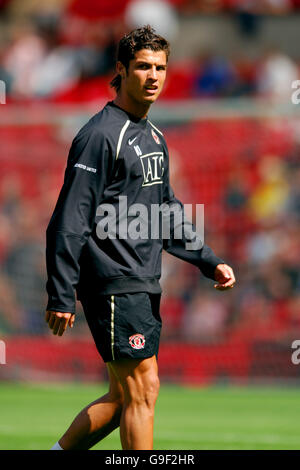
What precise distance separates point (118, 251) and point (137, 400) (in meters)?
0.84

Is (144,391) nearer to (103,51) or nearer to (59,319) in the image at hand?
(59,319)

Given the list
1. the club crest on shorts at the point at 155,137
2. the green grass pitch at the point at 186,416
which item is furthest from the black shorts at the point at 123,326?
the green grass pitch at the point at 186,416

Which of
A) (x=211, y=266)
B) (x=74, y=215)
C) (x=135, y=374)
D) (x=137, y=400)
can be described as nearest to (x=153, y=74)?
(x=74, y=215)

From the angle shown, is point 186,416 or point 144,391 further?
point 186,416

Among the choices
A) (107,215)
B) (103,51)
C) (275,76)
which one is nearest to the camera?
(107,215)

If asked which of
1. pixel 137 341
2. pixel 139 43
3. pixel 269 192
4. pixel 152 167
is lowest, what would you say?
pixel 137 341

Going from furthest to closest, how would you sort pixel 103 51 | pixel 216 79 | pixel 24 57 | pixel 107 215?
pixel 24 57 → pixel 103 51 → pixel 216 79 → pixel 107 215

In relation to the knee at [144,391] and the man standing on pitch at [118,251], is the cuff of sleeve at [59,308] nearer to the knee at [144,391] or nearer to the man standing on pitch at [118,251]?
the man standing on pitch at [118,251]

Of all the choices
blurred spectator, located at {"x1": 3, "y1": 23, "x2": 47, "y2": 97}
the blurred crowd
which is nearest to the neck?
the blurred crowd

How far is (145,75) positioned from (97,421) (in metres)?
2.03

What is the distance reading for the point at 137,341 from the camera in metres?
5.73

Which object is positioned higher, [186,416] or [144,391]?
[144,391]

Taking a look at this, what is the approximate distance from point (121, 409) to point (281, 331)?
7.18 metres
